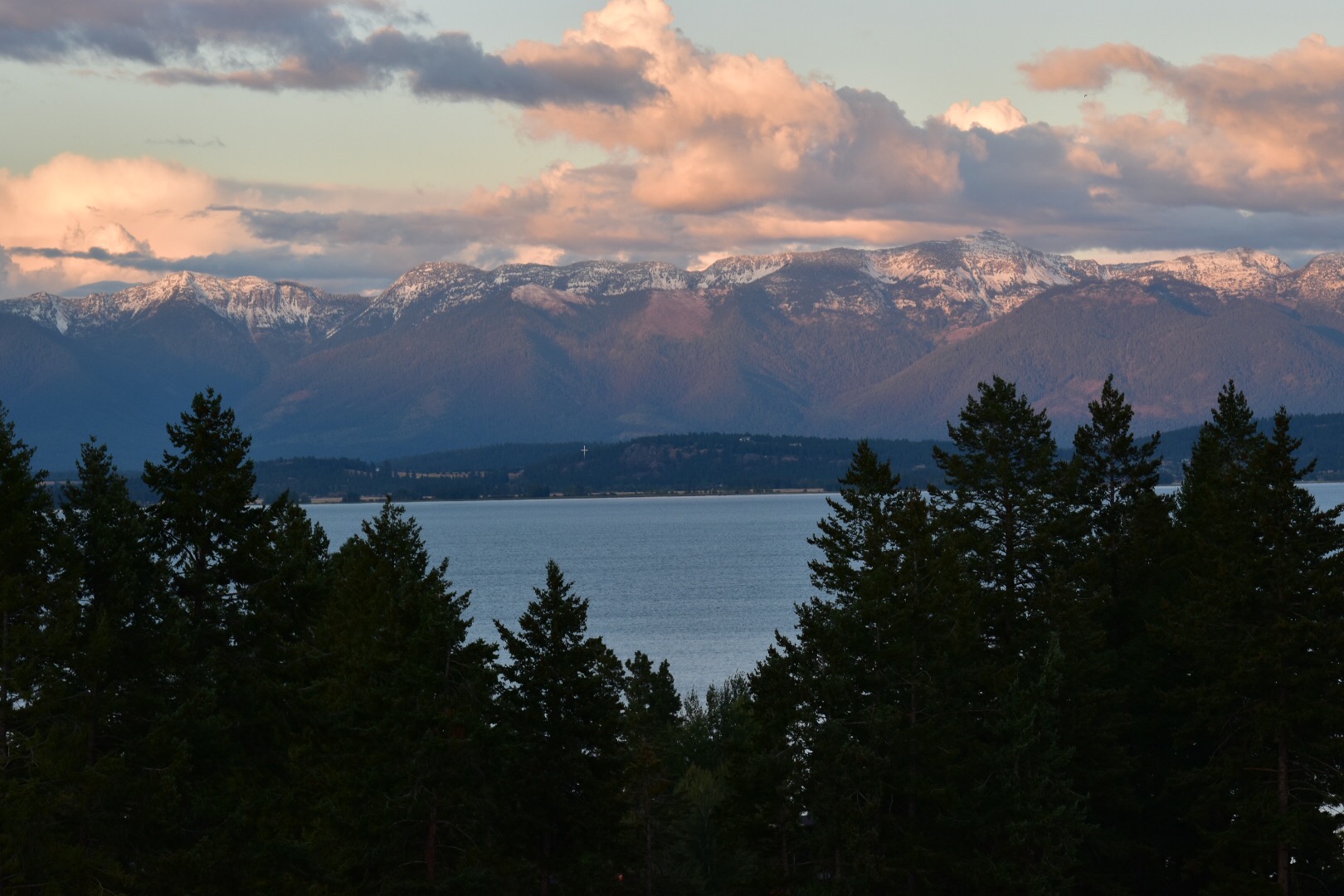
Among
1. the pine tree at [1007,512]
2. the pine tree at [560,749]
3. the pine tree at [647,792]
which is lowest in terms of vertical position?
the pine tree at [647,792]

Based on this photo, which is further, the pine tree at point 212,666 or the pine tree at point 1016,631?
the pine tree at point 1016,631

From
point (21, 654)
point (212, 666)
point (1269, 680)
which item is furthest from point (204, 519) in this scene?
point (1269, 680)

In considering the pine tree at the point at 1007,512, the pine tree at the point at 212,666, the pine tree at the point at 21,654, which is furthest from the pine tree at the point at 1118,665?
the pine tree at the point at 21,654

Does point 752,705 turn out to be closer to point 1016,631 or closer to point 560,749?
point 560,749

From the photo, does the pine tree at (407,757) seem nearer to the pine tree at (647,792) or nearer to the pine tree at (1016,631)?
the pine tree at (647,792)

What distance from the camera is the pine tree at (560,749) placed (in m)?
40.0

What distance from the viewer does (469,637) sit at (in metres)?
122

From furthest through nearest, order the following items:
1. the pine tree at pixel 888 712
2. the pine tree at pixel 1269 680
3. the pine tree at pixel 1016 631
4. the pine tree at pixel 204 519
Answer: the pine tree at pixel 1016 631, the pine tree at pixel 888 712, the pine tree at pixel 1269 680, the pine tree at pixel 204 519

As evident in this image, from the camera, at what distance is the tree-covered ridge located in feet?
104

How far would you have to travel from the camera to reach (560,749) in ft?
132

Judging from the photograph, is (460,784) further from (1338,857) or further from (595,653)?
(1338,857)

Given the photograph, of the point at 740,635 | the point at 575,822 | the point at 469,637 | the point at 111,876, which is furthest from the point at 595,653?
the point at 740,635

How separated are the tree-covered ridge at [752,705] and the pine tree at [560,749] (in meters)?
0.09

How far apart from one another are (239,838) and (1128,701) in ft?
86.2
